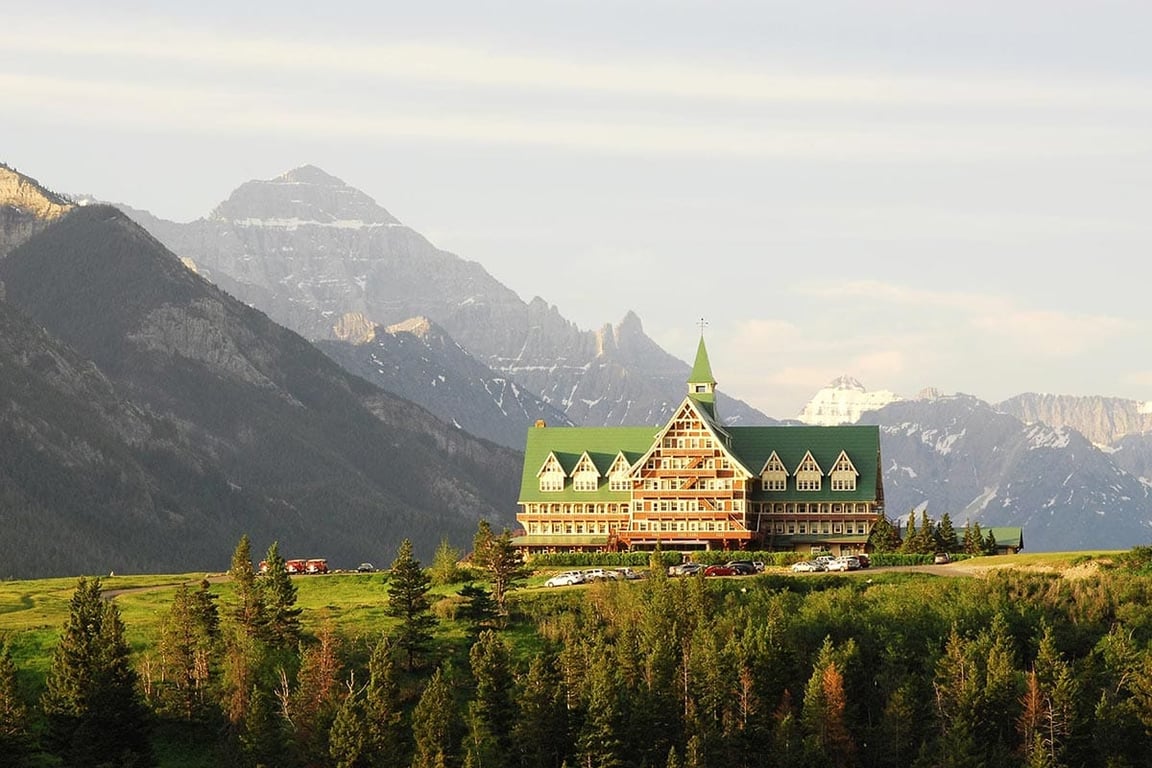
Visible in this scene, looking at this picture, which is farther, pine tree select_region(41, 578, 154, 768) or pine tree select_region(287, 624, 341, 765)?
pine tree select_region(41, 578, 154, 768)

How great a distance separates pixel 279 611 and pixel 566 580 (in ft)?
107

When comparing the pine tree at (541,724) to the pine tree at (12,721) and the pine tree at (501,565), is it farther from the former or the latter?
the pine tree at (12,721)

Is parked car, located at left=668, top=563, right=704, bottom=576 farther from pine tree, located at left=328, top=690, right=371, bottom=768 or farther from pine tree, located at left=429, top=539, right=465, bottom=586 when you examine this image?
pine tree, located at left=328, top=690, right=371, bottom=768

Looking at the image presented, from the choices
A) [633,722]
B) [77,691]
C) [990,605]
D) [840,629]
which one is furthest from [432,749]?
[990,605]

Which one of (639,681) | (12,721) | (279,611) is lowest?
(12,721)

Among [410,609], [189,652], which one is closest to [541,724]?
[410,609]

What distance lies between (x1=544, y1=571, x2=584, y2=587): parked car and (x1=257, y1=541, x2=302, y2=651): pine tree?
27.6m

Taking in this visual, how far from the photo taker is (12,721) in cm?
14088

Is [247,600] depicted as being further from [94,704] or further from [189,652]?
[94,704]

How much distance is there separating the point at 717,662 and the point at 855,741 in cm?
1141

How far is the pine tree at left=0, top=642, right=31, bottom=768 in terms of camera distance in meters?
140

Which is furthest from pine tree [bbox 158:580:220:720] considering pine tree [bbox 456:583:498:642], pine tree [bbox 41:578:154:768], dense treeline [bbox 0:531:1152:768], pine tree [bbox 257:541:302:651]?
pine tree [bbox 456:583:498:642]

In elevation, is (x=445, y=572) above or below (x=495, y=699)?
above

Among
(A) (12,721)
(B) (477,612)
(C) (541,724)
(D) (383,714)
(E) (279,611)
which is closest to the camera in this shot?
(A) (12,721)
